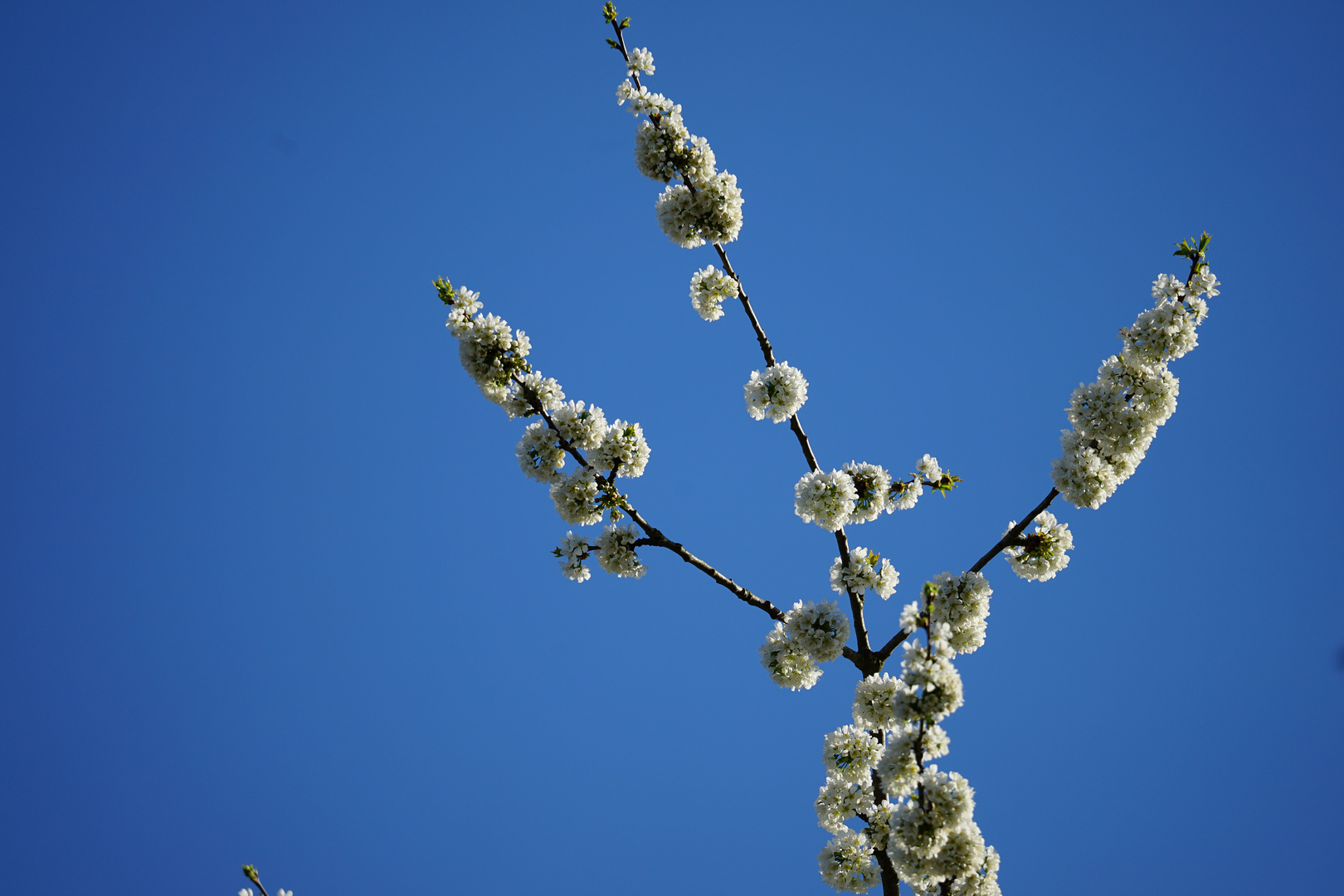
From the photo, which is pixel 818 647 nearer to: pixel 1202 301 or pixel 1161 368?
pixel 1161 368

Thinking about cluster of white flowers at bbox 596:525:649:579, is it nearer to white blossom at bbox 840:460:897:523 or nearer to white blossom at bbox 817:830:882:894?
white blossom at bbox 840:460:897:523

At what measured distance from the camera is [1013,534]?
772 cm

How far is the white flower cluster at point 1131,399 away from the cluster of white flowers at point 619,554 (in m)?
4.49

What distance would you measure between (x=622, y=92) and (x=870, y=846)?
847cm

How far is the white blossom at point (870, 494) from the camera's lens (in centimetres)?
766

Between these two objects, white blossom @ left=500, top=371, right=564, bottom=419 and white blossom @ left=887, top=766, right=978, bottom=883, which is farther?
white blossom @ left=500, top=371, right=564, bottom=419

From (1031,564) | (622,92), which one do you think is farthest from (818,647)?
(622,92)

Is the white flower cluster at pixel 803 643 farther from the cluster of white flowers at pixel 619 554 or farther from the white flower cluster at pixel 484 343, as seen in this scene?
the white flower cluster at pixel 484 343

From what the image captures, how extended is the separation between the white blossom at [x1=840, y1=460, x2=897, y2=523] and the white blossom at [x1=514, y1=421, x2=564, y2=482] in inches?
127

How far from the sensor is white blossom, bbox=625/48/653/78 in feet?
25.5

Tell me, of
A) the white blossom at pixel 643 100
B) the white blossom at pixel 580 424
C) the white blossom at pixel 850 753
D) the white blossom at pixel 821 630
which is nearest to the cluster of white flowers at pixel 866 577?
the white blossom at pixel 821 630

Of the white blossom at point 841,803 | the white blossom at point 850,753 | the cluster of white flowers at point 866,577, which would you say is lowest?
the white blossom at point 841,803

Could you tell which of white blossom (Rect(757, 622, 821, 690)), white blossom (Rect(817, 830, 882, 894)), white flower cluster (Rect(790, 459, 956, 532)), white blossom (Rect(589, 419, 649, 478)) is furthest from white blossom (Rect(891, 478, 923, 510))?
white blossom (Rect(817, 830, 882, 894))

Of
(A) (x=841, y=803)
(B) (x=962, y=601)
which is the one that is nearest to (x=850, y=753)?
(A) (x=841, y=803)
